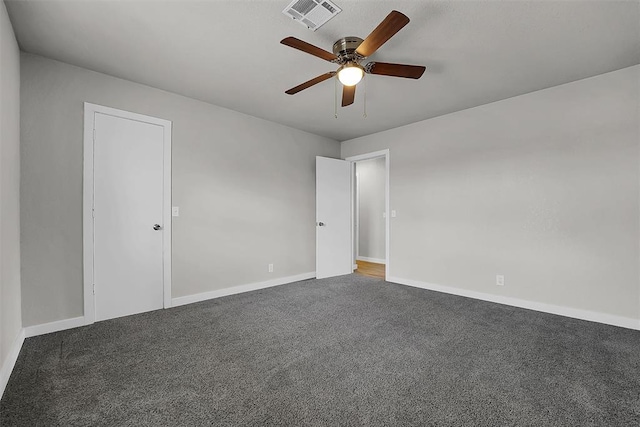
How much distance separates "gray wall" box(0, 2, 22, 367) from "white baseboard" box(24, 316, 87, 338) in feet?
0.45

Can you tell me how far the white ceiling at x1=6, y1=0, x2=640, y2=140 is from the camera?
6.40ft

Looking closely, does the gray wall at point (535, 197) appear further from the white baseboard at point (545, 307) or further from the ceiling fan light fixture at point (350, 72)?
the ceiling fan light fixture at point (350, 72)

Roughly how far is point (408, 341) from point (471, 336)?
23.3 inches

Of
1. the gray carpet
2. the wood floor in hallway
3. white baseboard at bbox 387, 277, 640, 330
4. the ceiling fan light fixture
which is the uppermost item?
the ceiling fan light fixture

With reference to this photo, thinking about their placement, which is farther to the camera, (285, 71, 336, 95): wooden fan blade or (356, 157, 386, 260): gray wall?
(356, 157, 386, 260): gray wall

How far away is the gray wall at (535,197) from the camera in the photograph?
2.79 metres

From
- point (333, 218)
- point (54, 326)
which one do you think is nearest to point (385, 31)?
point (333, 218)

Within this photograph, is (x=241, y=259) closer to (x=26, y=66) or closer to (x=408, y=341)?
(x=408, y=341)

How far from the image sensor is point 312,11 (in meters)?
1.94

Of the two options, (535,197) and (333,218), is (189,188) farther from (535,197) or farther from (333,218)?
(535,197)

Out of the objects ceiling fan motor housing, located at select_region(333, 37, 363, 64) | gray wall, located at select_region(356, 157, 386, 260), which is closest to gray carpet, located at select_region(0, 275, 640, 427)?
ceiling fan motor housing, located at select_region(333, 37, 363, 64)

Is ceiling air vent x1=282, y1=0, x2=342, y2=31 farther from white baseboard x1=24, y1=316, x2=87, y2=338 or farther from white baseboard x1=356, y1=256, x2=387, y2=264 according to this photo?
white baseboard x1=356, y1=256, x2=387, y2=264

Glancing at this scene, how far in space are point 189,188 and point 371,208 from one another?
4.23 metres

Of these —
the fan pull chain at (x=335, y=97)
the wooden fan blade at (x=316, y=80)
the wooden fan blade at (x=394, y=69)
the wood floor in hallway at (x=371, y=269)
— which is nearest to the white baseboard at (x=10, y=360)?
the wooden fan blade at (x=316, y=80)
